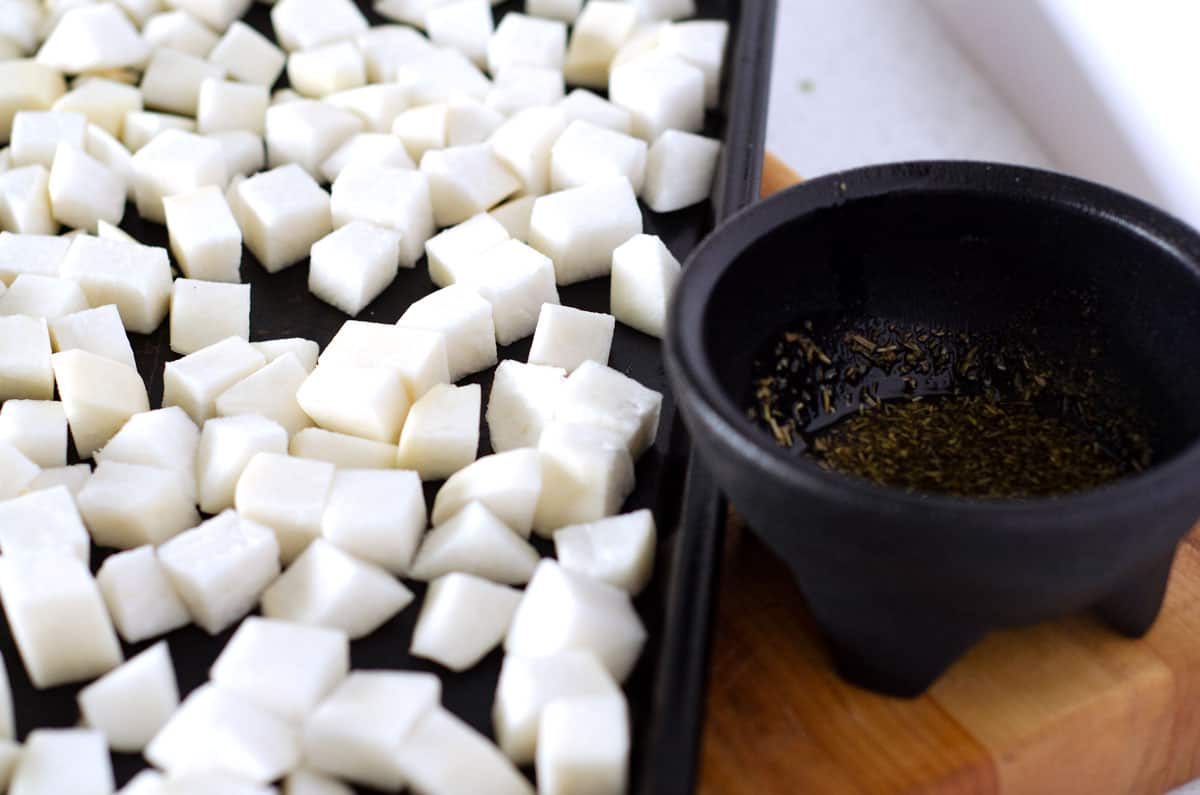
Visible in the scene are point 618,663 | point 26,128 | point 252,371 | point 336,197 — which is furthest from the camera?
point 26,128

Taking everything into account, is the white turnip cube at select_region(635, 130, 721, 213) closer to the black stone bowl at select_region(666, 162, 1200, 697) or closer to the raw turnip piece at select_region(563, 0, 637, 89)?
the raw turnip piece at select_region(563, 0, 637, 89)

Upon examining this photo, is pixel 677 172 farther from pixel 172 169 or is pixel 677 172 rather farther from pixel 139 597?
pixel 139 597

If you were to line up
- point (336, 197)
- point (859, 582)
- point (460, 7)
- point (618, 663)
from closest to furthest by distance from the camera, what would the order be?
1. point (859, 582)
2. point (618, 663)
3. point (336, 197)
4. point (460, 7)

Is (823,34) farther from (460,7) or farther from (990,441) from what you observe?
(990,441)

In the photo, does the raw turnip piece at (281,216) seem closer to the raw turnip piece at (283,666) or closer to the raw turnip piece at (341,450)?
the raw turnip piece at (341,450)

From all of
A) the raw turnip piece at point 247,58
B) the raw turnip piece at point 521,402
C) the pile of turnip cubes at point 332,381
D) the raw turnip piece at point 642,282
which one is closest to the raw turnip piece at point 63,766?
the pile of turnip cubes at point 332,381

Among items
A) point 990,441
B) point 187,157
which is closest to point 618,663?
point 990,441

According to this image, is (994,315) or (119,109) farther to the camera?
(119,109)

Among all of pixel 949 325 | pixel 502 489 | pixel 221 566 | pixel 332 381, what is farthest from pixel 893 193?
pixel 221 566
